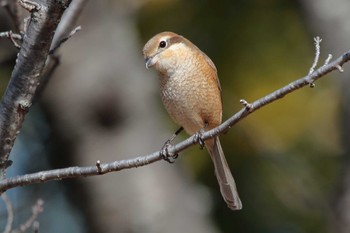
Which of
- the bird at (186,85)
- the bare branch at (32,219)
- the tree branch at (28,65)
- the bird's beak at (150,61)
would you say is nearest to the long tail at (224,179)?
the bird at (186,85)

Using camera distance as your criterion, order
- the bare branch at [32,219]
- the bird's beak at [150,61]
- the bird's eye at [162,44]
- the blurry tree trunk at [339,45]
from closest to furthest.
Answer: the bare branch at [32,219] → the bird's beak at [150,61] → the bird's eye at [162,44] → the blurry tree trunk at [339,45]

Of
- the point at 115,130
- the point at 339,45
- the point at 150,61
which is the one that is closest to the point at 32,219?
the point at 150,61

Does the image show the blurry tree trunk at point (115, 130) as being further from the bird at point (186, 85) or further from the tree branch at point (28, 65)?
the tree branch at point (28, 65)

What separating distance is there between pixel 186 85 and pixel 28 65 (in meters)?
1.61

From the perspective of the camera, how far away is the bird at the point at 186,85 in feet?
16.0

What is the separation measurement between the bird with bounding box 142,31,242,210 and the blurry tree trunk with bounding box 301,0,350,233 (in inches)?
58.7

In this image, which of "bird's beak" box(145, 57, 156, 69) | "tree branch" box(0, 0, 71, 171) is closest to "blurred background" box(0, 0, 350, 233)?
"bird's beak" box(145, 57, 156, 69)

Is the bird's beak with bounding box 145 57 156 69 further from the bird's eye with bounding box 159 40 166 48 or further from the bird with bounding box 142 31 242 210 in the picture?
the bird's eye with bounding box 159 40 166 48

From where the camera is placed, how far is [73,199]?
23.5ft

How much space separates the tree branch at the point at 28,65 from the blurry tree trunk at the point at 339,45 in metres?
3.28

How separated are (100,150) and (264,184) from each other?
2.62m

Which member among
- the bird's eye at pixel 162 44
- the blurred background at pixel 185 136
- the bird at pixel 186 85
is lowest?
the blurred background at pixel 185 136

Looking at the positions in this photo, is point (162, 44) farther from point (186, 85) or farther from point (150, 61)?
point (186, 85)

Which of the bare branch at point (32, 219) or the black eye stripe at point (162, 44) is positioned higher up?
the black eye stripe at point (162, 44)
